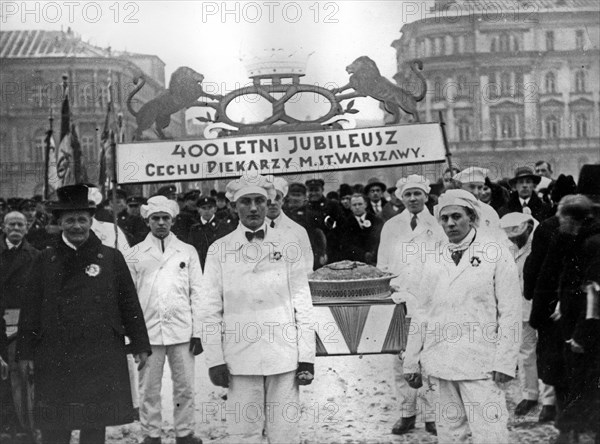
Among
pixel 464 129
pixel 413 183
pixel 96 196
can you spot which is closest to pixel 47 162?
pixel 96 196

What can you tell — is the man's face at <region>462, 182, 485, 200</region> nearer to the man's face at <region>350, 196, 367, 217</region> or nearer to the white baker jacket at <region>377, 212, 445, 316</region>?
the white baker jacket at <region>377, 212, 445, 316</region>

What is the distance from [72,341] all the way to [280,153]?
2.10 m

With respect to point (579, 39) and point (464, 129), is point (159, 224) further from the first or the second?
point (579, 39)

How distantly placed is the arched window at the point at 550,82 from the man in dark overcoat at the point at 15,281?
3.62 m

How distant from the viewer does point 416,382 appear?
3.31 metres

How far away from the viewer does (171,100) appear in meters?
5.09

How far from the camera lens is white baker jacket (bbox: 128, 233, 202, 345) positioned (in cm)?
421

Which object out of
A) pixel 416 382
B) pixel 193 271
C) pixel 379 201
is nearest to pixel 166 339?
pixel 193 271

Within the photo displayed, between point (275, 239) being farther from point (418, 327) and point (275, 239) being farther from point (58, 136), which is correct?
point (58, 136)

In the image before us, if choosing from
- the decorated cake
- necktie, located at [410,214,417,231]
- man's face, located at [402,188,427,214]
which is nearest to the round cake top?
the decorated cake

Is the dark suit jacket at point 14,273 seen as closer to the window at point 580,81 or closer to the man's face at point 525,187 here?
the man's face at point 525,187

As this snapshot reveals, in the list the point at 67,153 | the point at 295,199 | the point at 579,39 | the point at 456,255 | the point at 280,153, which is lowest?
the point at 456,255

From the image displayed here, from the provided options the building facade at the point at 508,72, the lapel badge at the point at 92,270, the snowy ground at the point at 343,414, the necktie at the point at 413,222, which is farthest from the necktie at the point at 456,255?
the building facade at the point at 508,72

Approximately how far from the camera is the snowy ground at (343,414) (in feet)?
14.1
